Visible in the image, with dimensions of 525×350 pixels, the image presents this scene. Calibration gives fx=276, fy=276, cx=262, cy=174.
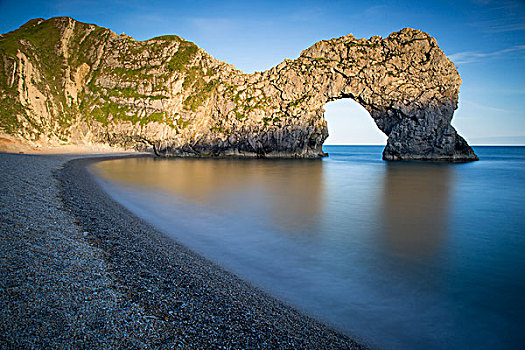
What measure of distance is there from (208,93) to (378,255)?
6596 centimetres

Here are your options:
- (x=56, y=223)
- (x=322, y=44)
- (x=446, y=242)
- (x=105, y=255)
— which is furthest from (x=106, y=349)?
(x=322, y=44)

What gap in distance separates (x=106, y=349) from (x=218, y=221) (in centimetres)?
890

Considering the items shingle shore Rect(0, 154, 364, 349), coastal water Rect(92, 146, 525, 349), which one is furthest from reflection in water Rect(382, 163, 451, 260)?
shingle shore Rect(0, 154, 364, 349)

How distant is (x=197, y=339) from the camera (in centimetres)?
354

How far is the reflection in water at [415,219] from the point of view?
30.6ft

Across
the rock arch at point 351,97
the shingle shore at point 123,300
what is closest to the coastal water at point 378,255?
the shingle shore at point 123,300

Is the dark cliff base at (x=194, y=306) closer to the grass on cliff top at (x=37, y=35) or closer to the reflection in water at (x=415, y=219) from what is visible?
the reflection in water at (x=415, y=219)

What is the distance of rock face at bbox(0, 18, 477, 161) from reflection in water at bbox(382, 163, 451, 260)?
122 ft

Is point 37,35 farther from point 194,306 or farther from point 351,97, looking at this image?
point 194,306

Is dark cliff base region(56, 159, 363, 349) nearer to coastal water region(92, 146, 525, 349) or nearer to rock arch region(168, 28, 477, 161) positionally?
coastal water region(92, 146, 525, 349)

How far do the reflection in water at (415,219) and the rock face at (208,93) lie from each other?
37.2m

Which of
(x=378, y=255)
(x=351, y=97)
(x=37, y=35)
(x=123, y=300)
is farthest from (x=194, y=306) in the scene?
(x=37, y=35)

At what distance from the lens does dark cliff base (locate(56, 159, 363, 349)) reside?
3633 mm

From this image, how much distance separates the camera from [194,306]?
4.40m
